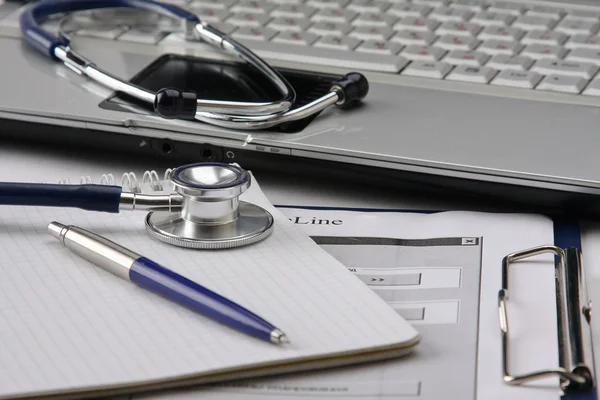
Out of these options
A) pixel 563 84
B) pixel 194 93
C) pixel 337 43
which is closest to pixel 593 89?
pixel 563 84

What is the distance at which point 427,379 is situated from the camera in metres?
0.53

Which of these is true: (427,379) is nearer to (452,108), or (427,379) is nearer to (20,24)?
(452,108)

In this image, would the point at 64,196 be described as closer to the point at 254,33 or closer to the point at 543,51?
the point at 254,33

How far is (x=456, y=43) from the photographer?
0.95 meters

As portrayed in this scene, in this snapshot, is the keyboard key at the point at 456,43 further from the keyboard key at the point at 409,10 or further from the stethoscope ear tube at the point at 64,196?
the stethoscope ear tube at the point at 64,196

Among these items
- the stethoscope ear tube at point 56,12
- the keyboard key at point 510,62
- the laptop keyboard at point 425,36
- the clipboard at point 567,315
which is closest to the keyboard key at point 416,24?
the laptop keyboard at point 425,36

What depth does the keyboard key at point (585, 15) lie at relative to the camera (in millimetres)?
989

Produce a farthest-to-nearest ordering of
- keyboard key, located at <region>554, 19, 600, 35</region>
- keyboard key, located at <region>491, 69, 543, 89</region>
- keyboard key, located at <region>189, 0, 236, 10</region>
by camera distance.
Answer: keyboard key, located at <region>189, 0, 236, 10</region> → keyboard key, located at <region>554, 19, 600, 35</region> → keyboard key, located at <region>491, 69, 543, 89</region>

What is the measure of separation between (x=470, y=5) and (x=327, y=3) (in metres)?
0.16

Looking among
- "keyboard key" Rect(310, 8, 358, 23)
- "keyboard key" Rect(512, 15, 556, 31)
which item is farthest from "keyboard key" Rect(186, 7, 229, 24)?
"keyboard key" Rect(512, 15, 556, 31)

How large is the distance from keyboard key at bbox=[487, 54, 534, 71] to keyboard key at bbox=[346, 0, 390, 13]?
0.18 metres

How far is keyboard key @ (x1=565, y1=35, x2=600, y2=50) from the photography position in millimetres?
929

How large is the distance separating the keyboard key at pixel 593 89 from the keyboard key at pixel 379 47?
187 millimetres

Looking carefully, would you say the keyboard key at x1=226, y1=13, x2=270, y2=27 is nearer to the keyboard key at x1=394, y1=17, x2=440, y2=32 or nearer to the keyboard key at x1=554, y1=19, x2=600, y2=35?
the keyboard key at x1=394, y1=17, x2=440, y2=32
